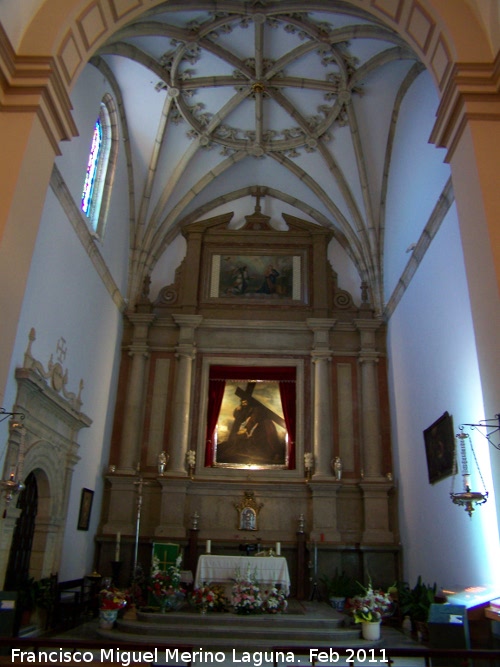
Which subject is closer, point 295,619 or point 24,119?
point 24,119

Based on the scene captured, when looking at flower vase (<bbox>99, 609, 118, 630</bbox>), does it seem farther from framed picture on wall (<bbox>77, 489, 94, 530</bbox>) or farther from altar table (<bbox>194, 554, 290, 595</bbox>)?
framed picture on wall (<bbox>77, 489, 94, 530</bbox>)

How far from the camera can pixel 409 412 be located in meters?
12.4

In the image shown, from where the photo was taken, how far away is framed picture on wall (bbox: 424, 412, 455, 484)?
9258 mm

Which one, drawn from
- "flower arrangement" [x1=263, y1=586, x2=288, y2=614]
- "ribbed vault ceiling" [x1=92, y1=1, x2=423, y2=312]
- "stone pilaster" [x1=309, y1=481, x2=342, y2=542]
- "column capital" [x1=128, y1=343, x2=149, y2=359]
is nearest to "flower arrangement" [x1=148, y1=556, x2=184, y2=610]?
"flower arrangement" [x1=263, y1=586, x2=288, y2=614]

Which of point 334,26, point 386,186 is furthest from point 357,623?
point 334,26

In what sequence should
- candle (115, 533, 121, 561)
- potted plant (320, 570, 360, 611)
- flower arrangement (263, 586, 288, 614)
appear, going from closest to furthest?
flower arrangement (263, 586, 288, 614) < potted plant (320, 570, 360, 611) < candle (115, 533, 121, 561)

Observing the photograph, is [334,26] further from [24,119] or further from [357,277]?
[24,119]

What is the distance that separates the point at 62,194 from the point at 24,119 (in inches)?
133

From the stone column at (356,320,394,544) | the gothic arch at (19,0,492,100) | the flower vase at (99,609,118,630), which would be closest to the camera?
the gothic arch at (19,0,492,100)

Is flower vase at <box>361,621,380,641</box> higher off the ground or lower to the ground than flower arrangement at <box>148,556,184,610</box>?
lower

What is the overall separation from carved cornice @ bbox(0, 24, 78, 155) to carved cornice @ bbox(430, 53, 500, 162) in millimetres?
4593

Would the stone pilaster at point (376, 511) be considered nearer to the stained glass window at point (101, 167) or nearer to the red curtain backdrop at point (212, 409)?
the red curtain backdrop at point (212, 409)

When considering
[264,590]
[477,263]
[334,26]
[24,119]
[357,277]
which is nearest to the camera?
[477,263]

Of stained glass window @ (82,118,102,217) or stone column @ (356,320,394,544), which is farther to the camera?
stone column @ (356,320,394,544)
